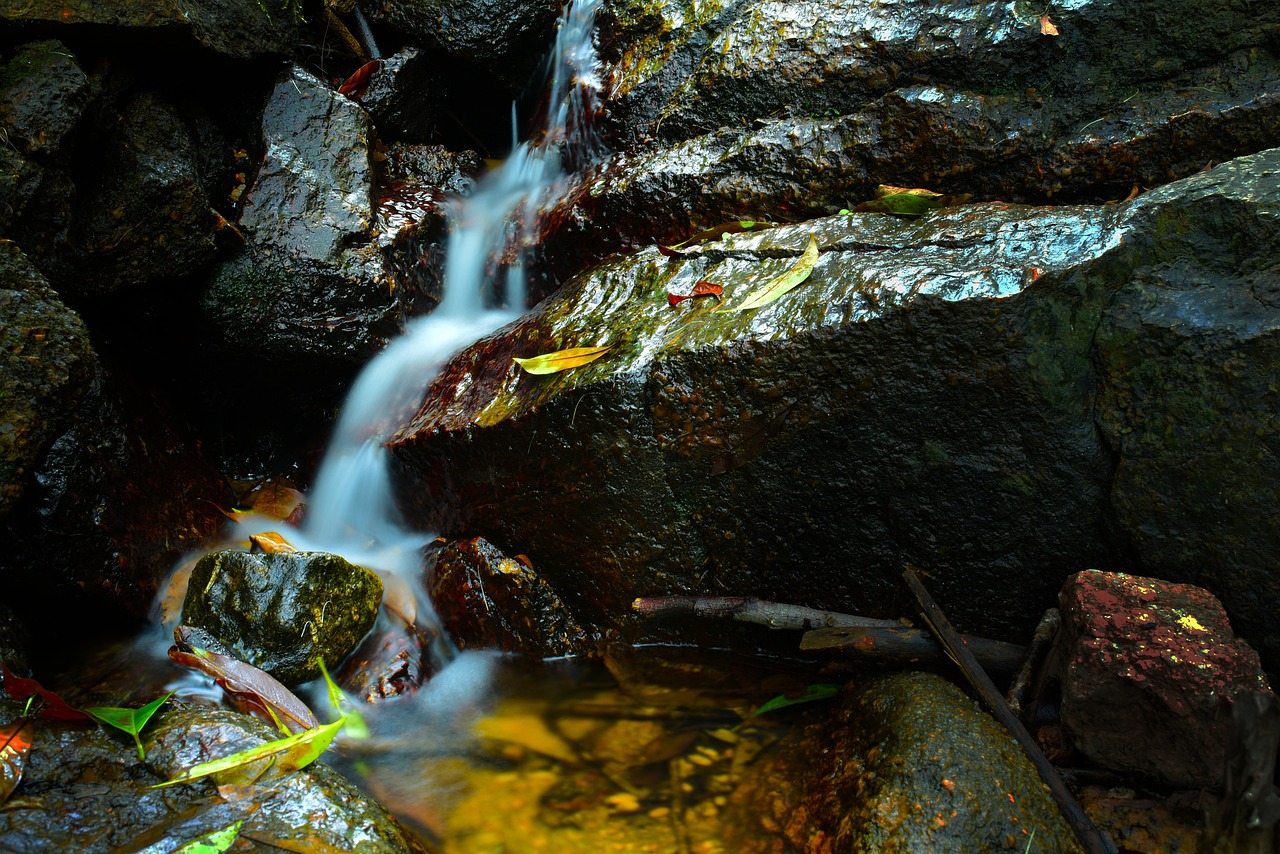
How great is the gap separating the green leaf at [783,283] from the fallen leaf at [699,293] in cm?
18

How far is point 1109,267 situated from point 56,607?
4.05 m

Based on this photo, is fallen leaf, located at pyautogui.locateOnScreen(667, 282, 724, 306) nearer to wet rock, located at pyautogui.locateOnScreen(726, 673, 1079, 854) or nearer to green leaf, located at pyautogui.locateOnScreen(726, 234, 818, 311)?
green leaf, located at pyautogui.locateOnScreen(726, 234, 818, 311)

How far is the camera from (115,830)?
1812 millimetres

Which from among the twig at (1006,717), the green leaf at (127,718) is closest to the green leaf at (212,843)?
the green leaf at (127,718)

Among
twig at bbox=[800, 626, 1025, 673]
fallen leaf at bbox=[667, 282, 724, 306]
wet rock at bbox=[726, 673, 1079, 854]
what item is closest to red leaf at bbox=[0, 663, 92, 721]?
wet rock at bbox=[726, 673, 1079, 854]

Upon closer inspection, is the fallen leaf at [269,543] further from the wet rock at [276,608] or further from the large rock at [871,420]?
the large rock at [871,420]

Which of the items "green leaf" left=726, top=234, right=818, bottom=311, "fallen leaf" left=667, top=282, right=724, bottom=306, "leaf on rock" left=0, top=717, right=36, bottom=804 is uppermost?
"fallen leaf" left=667, top=282, right=724, bottom=306

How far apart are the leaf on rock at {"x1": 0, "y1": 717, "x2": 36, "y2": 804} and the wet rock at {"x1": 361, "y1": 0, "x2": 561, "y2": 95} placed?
503 centimetres

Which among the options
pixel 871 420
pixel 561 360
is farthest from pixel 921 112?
pixel 561 360

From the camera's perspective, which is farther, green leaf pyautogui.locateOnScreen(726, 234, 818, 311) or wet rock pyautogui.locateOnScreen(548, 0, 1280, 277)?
wet rock pyautogui.locateOnScreen(548, 0, 1280, 277)

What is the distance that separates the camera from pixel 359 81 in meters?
5.34

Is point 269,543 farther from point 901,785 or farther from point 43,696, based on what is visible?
point 901,785

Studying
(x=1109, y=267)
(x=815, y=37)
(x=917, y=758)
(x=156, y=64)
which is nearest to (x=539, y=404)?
(x=917, y=758)

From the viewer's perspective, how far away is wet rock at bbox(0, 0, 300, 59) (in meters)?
3.35
